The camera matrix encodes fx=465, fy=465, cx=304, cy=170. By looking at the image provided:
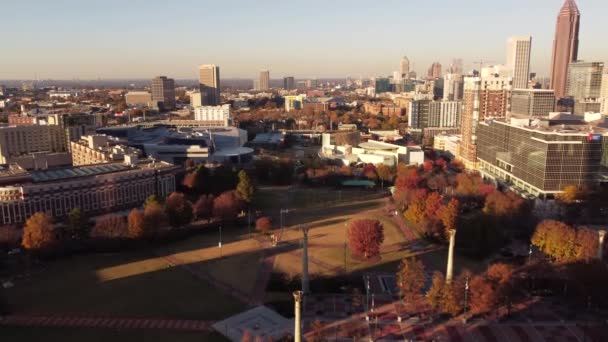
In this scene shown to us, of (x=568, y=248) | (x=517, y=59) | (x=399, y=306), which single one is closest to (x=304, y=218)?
(x=399, y=306)

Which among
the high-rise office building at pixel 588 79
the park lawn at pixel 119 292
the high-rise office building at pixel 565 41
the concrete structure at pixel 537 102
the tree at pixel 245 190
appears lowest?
the park lawn at pixel 119 292

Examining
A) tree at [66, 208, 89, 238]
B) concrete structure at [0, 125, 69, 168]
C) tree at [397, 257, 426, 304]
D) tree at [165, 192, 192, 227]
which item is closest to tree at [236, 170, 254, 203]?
tree at [165, 192, 192, 227]

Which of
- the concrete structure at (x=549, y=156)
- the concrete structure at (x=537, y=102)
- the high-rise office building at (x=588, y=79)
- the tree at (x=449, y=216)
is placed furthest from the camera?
the high-rise office building at (x=588, y=79)

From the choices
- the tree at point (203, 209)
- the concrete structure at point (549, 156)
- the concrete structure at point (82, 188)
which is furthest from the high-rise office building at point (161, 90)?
the concrete structure at point (549, 156)

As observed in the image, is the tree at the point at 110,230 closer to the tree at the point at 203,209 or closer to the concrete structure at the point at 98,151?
the tree at the point at 203,209

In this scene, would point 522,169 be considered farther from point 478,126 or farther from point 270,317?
point 270,317

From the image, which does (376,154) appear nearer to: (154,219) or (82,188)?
(154,219)

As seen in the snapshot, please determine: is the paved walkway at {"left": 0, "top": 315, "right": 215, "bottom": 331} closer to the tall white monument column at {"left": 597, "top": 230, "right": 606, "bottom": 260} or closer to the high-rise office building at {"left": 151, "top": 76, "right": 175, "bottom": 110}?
the tall white monument column at {"left": 597, "top": 230, "right": 606, "bottom": 260}
